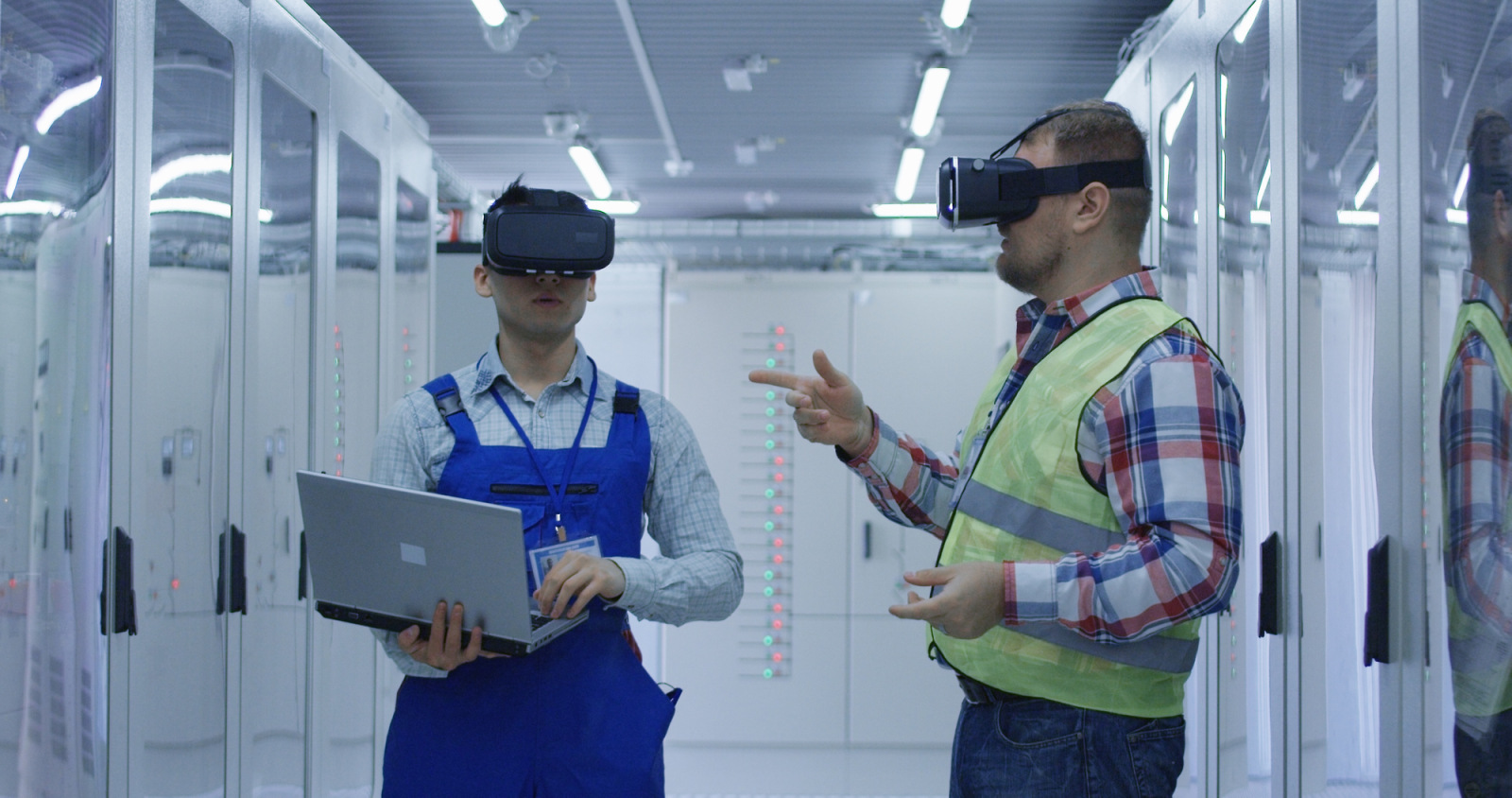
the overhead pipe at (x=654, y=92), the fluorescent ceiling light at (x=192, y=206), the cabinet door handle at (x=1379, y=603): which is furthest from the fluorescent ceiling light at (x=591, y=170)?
the cabinet door handle at (x=1379, y=603)

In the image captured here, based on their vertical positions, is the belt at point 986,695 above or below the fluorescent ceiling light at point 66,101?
below

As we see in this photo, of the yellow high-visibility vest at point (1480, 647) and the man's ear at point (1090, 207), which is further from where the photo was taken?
the man's ear at point (1090, 207)

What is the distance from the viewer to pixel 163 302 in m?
2.28

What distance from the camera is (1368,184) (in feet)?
5.81

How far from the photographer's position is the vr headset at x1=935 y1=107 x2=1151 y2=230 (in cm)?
168

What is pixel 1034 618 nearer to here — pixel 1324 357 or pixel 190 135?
pixel 1324 357

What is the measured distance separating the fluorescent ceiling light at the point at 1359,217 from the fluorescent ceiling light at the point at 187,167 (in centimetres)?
198

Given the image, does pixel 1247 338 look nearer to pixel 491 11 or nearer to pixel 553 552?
pixel 553 552

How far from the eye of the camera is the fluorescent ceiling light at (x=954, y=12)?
12.2ft

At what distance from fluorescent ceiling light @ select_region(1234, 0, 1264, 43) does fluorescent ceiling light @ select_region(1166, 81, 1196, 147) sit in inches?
10.5

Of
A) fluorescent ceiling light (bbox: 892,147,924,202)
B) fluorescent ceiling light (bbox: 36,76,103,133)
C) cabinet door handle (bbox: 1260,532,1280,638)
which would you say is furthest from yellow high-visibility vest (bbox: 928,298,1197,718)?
fluorescent ceiling light (bbox: 892,147,924,202)

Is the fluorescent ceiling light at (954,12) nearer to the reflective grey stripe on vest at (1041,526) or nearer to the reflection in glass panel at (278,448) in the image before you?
the reflection in glass panel at (278,448)

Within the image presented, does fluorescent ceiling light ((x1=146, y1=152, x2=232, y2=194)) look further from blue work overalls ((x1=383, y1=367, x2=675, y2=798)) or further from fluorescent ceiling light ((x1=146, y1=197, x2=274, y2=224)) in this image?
blue work overalls ((x1=383, y1=367, x2=675, y2=798))

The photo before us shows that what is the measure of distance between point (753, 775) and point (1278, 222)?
14.4 feet
